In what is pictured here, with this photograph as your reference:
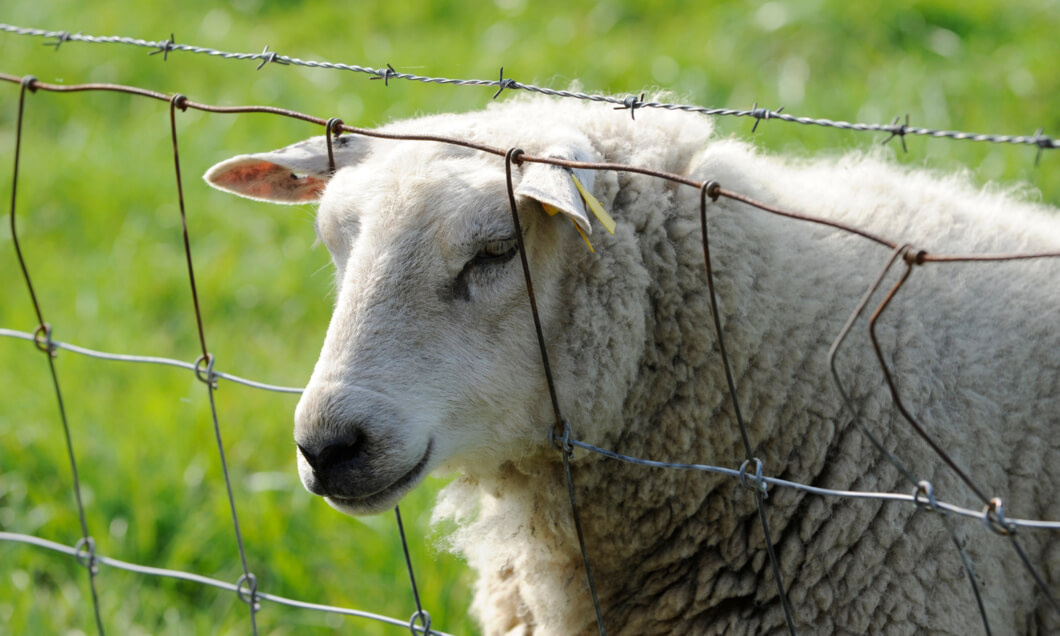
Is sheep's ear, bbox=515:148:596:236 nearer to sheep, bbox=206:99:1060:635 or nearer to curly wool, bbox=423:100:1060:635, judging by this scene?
sheep, bbox=206:99:1060:635

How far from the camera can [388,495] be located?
193 cm

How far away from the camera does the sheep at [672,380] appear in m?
1.91

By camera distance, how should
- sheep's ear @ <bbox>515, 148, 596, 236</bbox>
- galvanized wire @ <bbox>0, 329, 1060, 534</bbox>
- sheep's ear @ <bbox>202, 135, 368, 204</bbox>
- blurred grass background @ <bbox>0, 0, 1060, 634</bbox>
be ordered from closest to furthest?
galvanized wire @ <bbox>0, 329, 1060, 534</bbox> < sheep's ear @ <bbox>515, 148, 596, 236</bbox> < sheep's ear @ <bbox>202, 135, 368, 204</bbox> < blurred grass background @ <bbox>0, 0, 1060, 634</bbox>

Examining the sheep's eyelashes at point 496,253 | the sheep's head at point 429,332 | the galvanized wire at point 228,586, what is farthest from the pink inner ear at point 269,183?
the galvanized wire at point 228,586

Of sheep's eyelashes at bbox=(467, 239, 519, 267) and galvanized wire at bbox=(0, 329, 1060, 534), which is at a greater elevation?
sheep's eyelashes at bbox=(467, 239, 519, 267)

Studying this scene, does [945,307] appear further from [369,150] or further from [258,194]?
[258,194]

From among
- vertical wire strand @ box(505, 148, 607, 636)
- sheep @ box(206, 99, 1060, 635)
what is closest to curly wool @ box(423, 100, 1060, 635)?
sheep @ box(206, 99, 1060, 635)

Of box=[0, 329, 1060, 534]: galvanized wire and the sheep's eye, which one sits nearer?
box=[0, 329, 1060, 534]: galvanized wire

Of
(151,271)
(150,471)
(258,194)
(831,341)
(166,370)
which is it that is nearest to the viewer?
(831,341)

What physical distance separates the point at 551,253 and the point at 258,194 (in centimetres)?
89

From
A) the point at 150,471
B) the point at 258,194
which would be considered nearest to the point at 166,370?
the point at 150,471

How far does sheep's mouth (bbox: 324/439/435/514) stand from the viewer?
1.93 metres

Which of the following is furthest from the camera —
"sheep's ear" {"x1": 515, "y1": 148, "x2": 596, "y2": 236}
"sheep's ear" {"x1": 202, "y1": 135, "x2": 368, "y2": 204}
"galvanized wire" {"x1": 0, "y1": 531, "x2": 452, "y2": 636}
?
"sheep's ear" {"x1": 202, "y1": 135, "x2": 368, "y2": 204}

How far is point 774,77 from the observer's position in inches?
234
